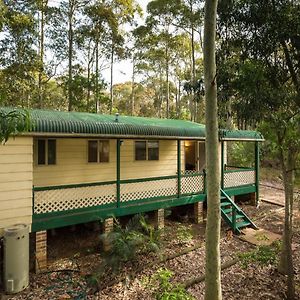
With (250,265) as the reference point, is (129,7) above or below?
above

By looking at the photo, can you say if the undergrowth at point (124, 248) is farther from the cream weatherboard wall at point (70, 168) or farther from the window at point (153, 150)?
the window at point (153, 150)

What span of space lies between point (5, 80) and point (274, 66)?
16.1 meters

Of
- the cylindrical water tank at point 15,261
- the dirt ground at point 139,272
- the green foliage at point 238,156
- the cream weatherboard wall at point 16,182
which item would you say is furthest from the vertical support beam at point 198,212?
the green foliage at point 238,156

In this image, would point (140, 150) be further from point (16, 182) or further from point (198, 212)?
point (16, 182)

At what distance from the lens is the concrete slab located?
9453 mm

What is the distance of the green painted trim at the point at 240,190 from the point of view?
39.5ft

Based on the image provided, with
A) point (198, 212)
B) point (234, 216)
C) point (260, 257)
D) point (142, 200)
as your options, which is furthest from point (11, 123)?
point (198, 212)

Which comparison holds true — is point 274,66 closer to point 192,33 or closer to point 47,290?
point 47,290

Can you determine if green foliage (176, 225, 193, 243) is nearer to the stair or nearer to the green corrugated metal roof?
the stair

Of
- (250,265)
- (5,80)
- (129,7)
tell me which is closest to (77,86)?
(5,80)

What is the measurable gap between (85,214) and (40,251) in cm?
148

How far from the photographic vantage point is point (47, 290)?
632cm

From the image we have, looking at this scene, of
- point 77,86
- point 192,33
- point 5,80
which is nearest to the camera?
point 5,80

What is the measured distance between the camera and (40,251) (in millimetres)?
7254
